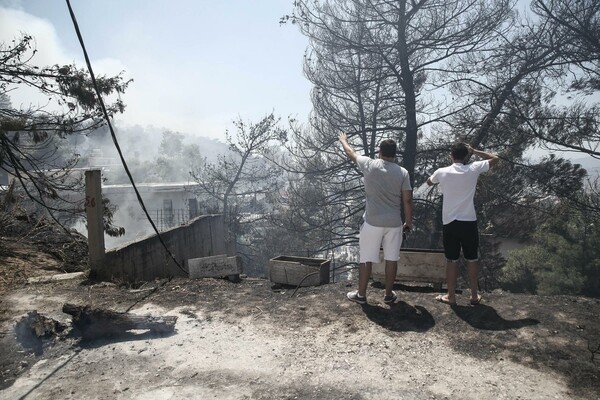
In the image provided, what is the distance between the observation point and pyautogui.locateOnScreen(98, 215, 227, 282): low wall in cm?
639

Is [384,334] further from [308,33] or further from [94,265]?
[308,33]

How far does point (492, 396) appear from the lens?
105 inches

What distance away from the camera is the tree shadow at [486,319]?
12.0ft

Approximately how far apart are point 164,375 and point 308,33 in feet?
33.8

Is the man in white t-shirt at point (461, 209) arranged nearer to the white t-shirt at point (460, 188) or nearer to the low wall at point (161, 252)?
the white t-shirt at point (460, 188)

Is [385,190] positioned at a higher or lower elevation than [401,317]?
higher

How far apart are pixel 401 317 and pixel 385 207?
1.22 meters

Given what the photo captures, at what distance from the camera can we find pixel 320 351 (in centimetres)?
335

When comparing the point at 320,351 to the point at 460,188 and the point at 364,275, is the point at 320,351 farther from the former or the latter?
the point at 460,188

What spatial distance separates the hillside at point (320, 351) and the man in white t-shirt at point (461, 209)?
0.54 meters

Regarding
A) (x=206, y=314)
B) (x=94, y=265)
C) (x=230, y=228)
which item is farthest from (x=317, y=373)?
(x=230, y=228)

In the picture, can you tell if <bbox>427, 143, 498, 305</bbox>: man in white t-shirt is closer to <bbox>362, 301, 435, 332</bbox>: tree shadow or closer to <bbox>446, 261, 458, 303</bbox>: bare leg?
<bbox>446, 261, 458, 303</bbox>: bare leg

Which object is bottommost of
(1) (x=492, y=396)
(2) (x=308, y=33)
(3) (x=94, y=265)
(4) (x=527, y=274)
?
(4) (x=527, y=274)

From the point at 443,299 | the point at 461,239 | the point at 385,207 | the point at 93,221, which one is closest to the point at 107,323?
the point at 93,221
